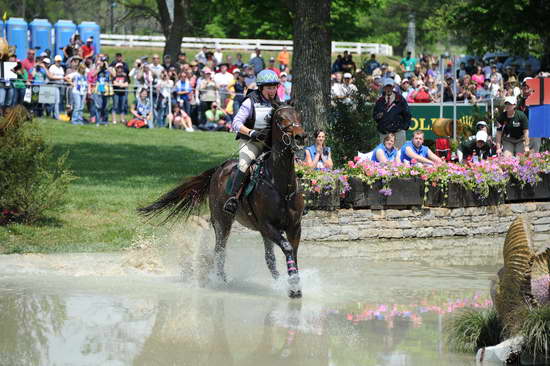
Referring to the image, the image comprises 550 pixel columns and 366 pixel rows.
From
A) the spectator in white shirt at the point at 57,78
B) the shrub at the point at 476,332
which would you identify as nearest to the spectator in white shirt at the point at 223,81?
the spectator in white shirt at the point at 57,78

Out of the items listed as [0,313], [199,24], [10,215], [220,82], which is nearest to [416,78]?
[220,82]

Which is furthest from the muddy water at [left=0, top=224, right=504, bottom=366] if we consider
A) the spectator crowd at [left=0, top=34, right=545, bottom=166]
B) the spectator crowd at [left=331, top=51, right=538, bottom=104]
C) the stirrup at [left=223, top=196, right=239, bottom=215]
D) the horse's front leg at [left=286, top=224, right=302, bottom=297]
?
the spectator crowd at [left=0, top=34, right=545, bottom=166]

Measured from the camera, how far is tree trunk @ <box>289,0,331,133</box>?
19.2 metres

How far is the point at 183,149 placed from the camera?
25094mm

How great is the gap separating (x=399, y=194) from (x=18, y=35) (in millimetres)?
28342

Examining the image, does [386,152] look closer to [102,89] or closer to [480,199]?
[480,199]

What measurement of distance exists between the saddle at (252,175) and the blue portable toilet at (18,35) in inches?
1193

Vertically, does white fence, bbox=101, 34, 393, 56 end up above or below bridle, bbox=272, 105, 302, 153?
above

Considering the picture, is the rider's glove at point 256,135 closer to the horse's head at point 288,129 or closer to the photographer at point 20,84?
the horse's head at point 288,129

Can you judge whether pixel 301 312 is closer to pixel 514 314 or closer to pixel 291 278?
pixel 291 278

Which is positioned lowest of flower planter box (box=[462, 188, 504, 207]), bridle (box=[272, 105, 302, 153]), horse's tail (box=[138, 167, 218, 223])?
flower planter box (box=[462, 188, 504, 207])

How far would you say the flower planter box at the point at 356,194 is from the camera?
15.4 m

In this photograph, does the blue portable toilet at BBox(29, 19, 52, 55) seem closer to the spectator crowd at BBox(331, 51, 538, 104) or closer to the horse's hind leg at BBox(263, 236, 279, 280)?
the spectator crowd at BBox(331, 51, 538, 104)

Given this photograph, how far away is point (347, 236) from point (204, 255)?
364 cm
